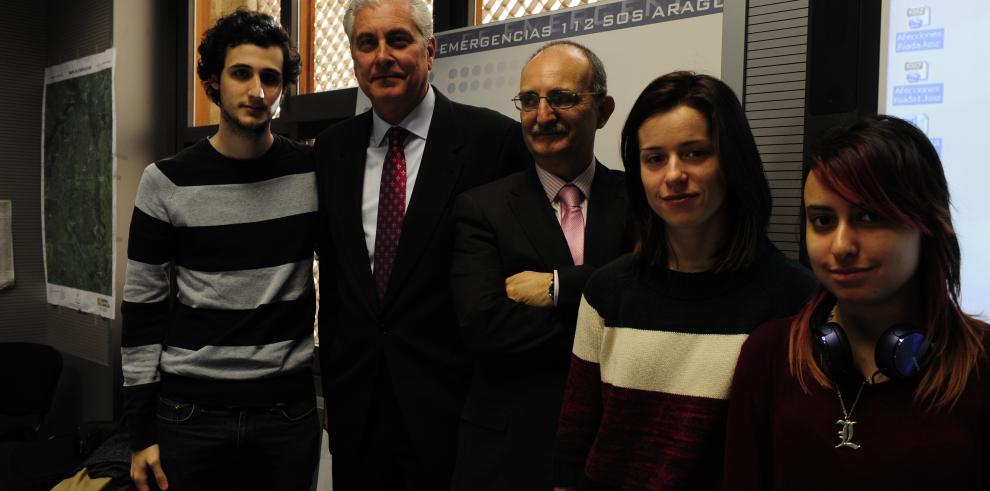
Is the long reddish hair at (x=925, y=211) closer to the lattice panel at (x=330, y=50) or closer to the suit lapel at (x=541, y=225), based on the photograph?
the suit lapel at (x=541, y=225)

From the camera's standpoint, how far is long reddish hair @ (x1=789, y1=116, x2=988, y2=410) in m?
0.86

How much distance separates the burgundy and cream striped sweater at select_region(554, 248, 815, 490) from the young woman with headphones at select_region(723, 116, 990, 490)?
A: 13 centimetres

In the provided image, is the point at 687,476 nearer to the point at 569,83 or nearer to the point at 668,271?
the point at 668,271

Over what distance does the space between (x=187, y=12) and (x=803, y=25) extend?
3885 millimetres

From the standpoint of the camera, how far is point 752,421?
3.28ft

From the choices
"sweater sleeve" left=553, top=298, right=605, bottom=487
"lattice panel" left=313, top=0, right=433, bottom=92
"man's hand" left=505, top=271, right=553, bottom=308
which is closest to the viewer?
"sweater sleeve" left=553, top=298, right=605, bottom=487

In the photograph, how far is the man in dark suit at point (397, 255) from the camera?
5.44 feet

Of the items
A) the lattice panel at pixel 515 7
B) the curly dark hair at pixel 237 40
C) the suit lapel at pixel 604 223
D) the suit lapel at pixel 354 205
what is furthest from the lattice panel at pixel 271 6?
the suit lapel at pixel 604 223

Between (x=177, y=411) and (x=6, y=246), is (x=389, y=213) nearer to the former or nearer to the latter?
(x=177, y=411)

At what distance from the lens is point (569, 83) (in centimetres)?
145

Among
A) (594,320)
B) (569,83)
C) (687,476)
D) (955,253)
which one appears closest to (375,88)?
(569,83)

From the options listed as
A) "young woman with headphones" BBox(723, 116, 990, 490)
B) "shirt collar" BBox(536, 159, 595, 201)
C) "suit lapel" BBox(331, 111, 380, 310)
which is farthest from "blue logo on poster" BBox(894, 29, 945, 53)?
"suit lapel" BBox(331, 111, 380, 310)

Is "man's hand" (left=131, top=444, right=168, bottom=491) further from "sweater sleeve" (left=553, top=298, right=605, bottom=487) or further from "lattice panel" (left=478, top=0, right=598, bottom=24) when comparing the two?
"lattice panel" (left=478, top=0, right=598, bottom=24)

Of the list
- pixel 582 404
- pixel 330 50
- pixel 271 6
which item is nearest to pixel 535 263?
pixel 582 404
